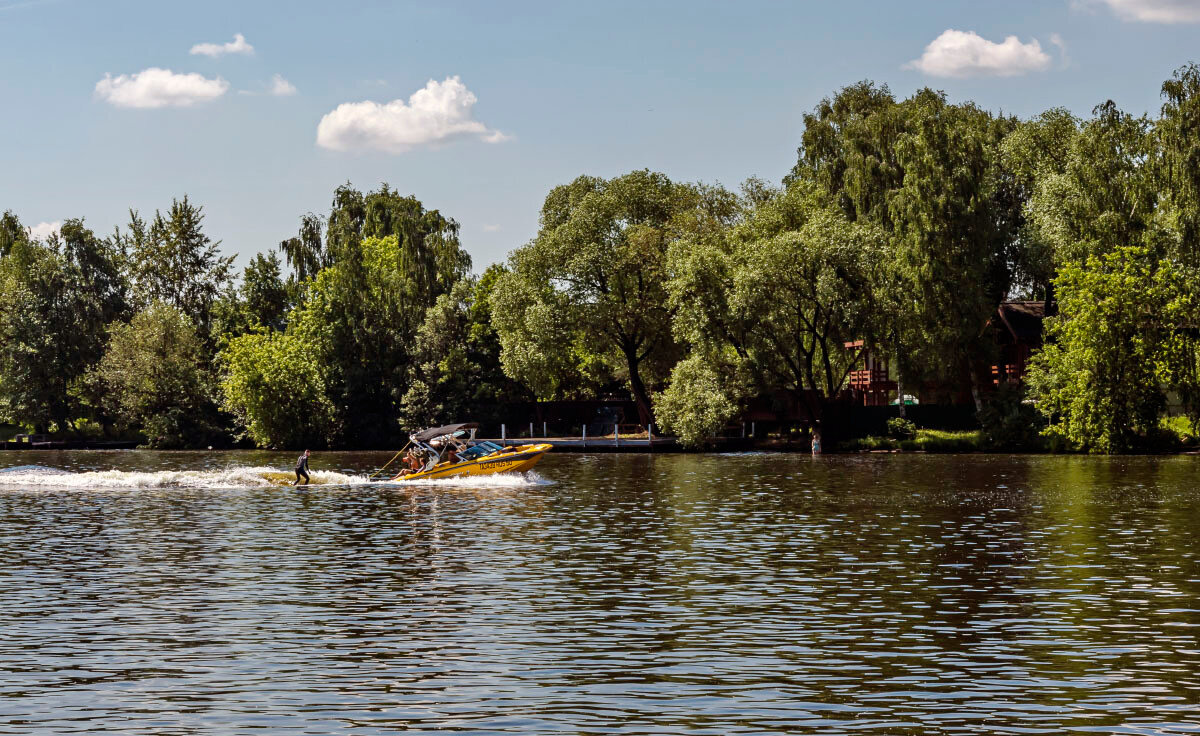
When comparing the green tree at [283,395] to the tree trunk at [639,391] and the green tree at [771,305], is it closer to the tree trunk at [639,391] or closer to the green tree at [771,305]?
the tree trunk at [639,391]

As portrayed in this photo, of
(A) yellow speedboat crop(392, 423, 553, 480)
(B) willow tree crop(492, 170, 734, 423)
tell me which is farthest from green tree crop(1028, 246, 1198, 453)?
(A) yellow speedboat crop(392, 423, 553, 480)

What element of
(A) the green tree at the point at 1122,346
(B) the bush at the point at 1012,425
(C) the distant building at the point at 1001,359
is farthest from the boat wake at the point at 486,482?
(B) the bush at the point at 1012,425

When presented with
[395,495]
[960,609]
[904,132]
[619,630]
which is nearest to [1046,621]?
[960,609]

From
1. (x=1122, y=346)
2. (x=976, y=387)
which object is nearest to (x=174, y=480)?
(x=976, y=387)

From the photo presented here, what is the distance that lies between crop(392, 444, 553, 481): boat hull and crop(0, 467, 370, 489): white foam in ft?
9.95

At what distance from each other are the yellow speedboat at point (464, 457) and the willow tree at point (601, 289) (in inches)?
1160

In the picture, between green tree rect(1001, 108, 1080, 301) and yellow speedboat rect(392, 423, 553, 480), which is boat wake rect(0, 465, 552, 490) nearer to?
yellow speedboat rect(392, 423, 553, 480)

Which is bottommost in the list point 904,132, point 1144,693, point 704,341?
point 1144,693

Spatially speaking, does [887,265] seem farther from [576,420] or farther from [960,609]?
→ [960,609]

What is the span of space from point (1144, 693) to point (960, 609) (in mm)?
6470

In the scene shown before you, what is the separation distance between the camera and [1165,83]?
71.8 meters

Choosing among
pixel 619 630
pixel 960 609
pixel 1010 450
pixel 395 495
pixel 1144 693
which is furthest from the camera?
pixel 1010 450

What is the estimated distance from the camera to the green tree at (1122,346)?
2800 inches

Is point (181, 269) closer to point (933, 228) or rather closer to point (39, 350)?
point (39, 350)
